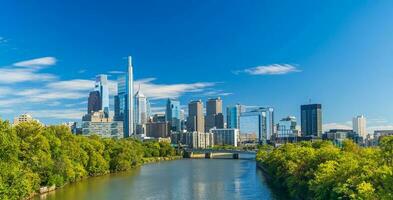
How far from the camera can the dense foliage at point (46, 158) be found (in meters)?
37.6

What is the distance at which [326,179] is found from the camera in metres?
31.9

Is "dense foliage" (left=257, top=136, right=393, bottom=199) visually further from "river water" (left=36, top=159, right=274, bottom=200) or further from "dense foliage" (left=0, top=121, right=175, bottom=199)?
"dense foliage" (left=0, top=121, right=175, bottom=199)

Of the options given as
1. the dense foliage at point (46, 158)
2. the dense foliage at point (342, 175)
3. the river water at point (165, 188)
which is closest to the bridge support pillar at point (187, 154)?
the dense foliage at point (46, 158)

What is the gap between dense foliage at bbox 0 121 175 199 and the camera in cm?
3756

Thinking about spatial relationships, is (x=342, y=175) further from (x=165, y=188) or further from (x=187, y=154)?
(x=187, y=154)

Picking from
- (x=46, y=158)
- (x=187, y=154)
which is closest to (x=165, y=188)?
(x=46, y=158)

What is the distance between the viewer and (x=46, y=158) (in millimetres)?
50406

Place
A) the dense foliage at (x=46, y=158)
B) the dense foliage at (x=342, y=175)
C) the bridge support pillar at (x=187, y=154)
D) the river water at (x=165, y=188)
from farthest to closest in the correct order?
the bridge support pillar at (x=187, y=154)
the river water at (x=165, y=188)
the dense foliage at (x=46, y=158)
the dense foliage at (x=342, y=175)

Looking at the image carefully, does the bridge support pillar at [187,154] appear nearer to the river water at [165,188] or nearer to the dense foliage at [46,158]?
the dense foliage at [46,158]

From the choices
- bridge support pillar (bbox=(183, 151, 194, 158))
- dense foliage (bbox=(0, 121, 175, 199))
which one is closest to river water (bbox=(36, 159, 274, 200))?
dense foliage (bbox=(0, 121, 175, 199))

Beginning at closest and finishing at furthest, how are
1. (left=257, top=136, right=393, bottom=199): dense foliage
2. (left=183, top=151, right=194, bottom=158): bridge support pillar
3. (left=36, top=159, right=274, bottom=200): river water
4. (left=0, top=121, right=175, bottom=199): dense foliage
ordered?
(left=257, top=136, right=393, bottom=199): dense foliage → (left=0, top=121, right=175, bottom=199): dense foliage → (left=36, top=159, right=274, bottom=200): river water → (left=183, top=151, right=194, bottom=158): bridge support pillar

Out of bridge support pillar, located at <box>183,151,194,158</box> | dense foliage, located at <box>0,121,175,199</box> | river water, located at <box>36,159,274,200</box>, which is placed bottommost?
bridge support pillar, located at <box>183,151,194,158</box>

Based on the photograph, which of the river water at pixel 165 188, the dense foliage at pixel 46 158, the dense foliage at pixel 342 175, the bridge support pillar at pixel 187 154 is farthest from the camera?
the bridge support pillar at pixel 187 154

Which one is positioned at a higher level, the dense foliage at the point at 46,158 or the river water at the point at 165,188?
the dense foliage at the point at 46,158
